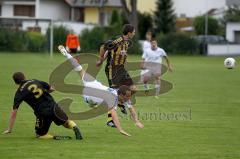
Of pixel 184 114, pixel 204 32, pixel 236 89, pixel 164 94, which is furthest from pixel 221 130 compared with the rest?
pixel 204 32

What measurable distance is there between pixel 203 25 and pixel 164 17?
4.06 meters

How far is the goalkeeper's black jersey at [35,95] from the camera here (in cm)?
1409

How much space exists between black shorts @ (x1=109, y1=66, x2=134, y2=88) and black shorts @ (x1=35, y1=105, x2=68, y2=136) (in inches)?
125

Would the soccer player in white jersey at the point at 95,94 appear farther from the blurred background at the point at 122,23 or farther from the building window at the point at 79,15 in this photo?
the building window at the point at 79,15

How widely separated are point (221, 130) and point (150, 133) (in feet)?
5.58

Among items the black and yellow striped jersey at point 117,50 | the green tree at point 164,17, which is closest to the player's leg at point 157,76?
the black and yellow striped jersey at point 117,50

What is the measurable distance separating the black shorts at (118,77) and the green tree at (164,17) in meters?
58.8

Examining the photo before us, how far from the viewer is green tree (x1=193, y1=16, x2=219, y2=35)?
3002 inches

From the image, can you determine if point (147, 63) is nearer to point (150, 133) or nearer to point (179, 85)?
point (179, 85)

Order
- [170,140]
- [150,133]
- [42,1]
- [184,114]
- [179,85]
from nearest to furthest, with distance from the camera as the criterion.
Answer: [170,140], [150,133], [184,114], [179,85], [42,1]

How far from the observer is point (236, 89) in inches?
1115

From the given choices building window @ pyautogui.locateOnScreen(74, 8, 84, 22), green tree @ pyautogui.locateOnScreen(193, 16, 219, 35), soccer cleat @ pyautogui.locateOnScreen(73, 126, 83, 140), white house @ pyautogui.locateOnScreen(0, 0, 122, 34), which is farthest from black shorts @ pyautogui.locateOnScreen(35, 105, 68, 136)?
building window @ pyautogui.locateOnScreen(74, 8, 84, 22)

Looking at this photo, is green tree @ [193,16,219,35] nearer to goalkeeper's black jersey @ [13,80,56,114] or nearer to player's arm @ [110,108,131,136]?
player's arm @ [110,108,131,136]

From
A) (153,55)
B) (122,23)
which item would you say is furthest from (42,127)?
(122,23)
